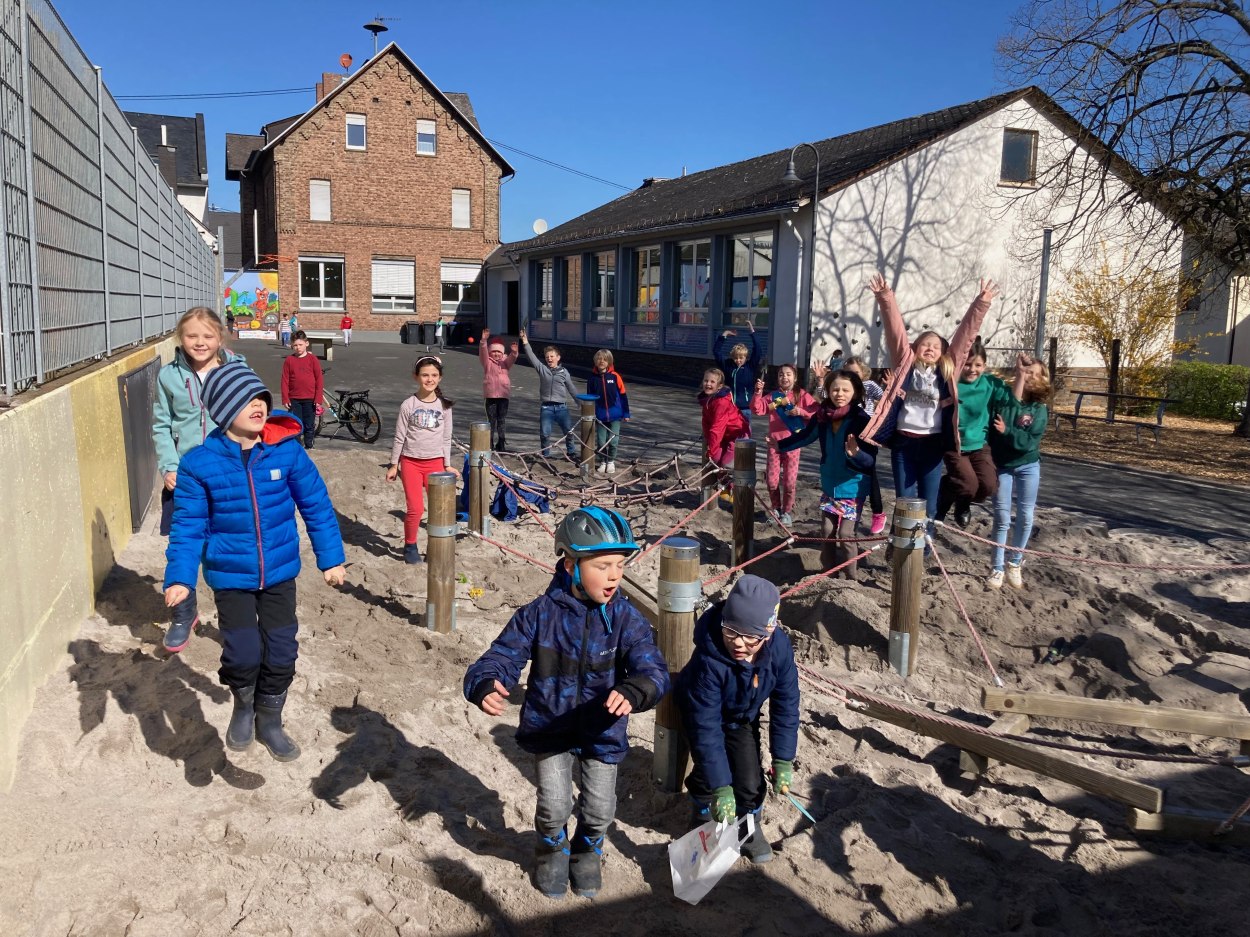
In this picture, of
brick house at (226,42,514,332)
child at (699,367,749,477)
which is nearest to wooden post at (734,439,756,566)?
child at (699,367,749,477)

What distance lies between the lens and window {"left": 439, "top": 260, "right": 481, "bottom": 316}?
146 ft

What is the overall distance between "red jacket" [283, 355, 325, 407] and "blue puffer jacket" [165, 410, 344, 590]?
8.19 metres

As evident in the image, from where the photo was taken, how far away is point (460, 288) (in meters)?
44.7

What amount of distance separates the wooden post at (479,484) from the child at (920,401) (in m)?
3.38

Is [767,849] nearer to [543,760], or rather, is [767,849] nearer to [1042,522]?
[543,760]

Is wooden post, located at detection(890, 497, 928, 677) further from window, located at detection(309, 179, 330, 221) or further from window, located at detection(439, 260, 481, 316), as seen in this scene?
window, located at detection(309, 179, 330, 221)

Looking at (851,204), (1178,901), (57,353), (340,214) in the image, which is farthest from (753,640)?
(340,214)

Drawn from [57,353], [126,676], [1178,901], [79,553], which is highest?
[57,353]

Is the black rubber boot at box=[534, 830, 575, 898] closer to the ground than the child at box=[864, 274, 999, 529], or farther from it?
closer to the ground

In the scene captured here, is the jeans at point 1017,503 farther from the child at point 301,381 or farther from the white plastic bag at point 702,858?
the child at point 301,381

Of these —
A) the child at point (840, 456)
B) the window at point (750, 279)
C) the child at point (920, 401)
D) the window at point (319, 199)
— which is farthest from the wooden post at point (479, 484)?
the window at point (319, 199)

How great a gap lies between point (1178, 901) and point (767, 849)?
4.99ft

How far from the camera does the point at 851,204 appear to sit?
22.8 m

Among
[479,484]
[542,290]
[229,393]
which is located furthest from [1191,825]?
[542,290]
